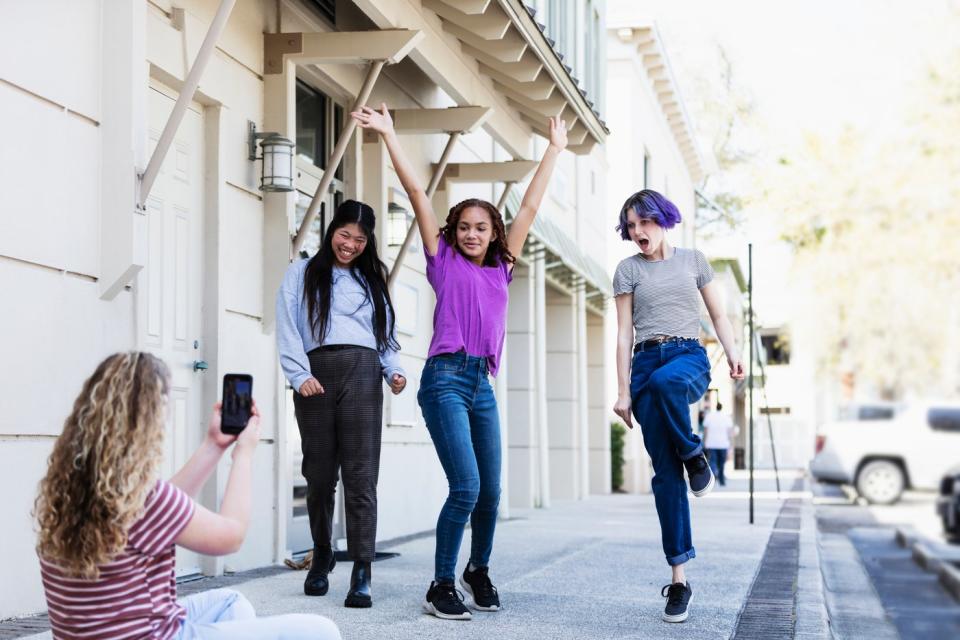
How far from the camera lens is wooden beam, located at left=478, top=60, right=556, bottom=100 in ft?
34.1

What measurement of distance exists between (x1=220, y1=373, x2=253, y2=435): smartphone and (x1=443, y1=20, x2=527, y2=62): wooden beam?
6.41 m

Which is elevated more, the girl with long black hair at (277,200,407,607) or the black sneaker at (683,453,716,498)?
the girl with long black hair at (277,200,407,607)

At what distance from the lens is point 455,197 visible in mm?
12180

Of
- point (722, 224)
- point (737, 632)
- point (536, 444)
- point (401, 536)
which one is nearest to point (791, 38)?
point (737, 632)

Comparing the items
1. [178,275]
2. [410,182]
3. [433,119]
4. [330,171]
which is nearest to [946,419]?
[410,182]

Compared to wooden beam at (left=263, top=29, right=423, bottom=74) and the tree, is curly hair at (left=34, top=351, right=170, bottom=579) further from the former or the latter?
wooden beam at (left=263, top=29, right=423, bottom=74)

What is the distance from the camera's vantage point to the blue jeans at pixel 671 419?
18.6 feet

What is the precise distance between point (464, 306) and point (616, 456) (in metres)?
19.0

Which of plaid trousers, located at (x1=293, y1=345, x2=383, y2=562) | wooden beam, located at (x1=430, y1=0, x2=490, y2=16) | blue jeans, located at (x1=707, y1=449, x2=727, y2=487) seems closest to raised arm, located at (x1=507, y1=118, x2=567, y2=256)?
plaid trousers, located at (x1=293, y1=345, x2=383, y2=562)

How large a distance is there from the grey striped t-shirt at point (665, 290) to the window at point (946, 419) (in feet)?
4.94

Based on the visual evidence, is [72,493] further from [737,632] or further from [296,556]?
[296,556]

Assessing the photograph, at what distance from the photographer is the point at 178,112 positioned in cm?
570

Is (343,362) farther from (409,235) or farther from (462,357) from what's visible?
(409,235)

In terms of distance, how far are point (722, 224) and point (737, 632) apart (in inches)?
1728
